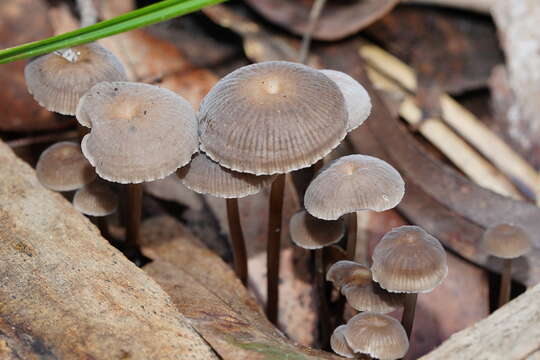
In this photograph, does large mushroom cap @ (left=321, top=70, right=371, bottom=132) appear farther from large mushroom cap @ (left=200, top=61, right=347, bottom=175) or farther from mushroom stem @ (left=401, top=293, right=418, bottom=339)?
mushroom stem @ (left=401, top=293, right=418, bottom=339)

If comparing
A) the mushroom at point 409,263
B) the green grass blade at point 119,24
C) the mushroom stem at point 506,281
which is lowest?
the mushroom stem at point 506,281

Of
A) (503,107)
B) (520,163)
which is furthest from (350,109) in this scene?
(503,107)

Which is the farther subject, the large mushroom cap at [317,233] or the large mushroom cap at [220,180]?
the large mushroom cap at [317,233]

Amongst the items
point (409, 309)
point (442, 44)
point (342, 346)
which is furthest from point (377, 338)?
point (442, 44)

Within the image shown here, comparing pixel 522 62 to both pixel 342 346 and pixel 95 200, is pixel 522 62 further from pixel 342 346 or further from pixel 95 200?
pixel 95 200

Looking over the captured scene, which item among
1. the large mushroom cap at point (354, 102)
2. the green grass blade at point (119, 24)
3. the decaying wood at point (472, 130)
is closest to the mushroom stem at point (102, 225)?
the green grass blade at point (119, 24)

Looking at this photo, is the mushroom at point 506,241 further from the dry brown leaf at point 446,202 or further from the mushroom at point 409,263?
the mushroom at point 409,263

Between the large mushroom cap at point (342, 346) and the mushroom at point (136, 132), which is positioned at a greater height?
the mushroom at point (136, 132)

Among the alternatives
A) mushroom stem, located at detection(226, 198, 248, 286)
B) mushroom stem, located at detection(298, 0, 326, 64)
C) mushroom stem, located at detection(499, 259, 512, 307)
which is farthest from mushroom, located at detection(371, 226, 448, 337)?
mushroom stem, located at detection(298, 0, 326, 64)
